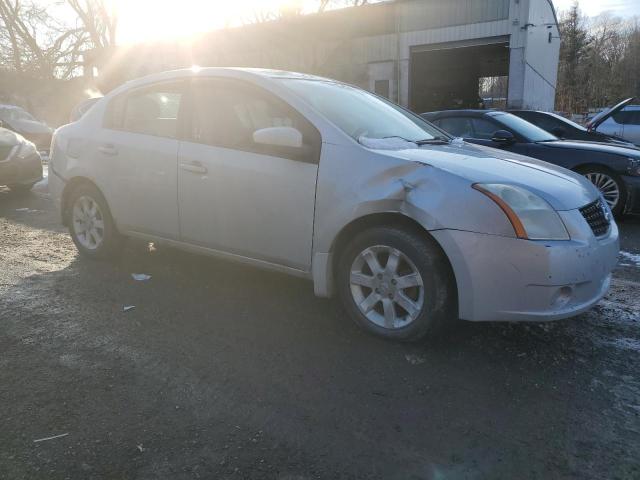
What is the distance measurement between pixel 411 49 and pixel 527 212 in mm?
24767

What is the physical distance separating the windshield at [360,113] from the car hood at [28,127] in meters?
17.5

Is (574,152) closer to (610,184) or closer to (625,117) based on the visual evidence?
(610,184)

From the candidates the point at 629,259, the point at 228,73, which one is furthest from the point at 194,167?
the point at 629,259

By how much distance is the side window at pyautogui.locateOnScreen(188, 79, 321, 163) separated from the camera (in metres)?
3.59

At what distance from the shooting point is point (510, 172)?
3.28m

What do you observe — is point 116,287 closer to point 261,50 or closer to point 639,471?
point 639,471

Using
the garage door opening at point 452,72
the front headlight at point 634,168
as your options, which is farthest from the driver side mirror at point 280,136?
the garage door opening at point 452,72

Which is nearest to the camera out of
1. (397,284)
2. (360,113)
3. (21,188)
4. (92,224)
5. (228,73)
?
(397,284)

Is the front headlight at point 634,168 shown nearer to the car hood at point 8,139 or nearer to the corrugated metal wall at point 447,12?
the car hood at point 8,139

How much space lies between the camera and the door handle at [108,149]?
184 inches

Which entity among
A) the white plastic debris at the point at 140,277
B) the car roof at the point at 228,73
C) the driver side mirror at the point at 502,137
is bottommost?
the white plastic debris at the point at 140,277

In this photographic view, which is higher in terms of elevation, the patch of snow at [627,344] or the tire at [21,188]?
the tire at [21,188]

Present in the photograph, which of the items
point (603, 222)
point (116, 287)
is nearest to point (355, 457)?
point (603, 222)

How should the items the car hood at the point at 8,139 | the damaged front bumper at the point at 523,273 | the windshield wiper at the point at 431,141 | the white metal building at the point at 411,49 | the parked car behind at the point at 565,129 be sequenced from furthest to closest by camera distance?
1. the white metal building at the point at 411,49
2. the car hood at the point at 8,139
3. the parked car behind at the point at 565,129
4. the windshield wiper at the point at 431,141
5. the damaged front bumper at the point at 523,273
